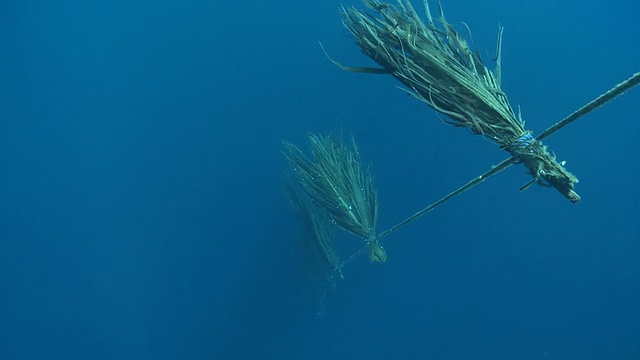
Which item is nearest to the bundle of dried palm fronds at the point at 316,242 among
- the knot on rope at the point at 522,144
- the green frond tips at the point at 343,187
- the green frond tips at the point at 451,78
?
the green frond tips at the point at 343,187

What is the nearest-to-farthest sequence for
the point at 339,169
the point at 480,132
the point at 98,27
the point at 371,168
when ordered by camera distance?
the point at 480,132 < the point at 339,169 < the point at 371,168 < the point at 98,27

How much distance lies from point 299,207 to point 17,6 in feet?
6.65

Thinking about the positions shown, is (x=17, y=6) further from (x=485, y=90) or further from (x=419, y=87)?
(x=485, y=90)

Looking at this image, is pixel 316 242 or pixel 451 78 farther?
pixel 316 242

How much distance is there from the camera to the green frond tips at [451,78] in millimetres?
1256

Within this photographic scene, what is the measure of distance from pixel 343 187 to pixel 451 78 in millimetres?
962

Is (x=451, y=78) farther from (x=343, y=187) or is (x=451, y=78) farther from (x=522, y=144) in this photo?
(x=343, y=187)

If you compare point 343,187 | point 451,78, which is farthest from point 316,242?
point 451,78

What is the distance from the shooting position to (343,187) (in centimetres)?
221

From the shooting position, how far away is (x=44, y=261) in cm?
280

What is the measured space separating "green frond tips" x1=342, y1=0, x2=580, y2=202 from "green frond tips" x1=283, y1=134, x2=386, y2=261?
0.80 metres

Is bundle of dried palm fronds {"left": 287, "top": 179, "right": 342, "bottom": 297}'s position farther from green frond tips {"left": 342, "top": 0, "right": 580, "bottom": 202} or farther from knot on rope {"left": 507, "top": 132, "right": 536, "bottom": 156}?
knot on rope {"left": 507, "top": 132, "right": 536, "bottom": 156}

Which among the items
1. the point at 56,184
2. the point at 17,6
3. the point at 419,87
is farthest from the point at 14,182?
the point at 419,87

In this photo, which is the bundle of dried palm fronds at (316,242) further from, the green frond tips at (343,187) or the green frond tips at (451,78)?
the green frond tips at (451,78)
